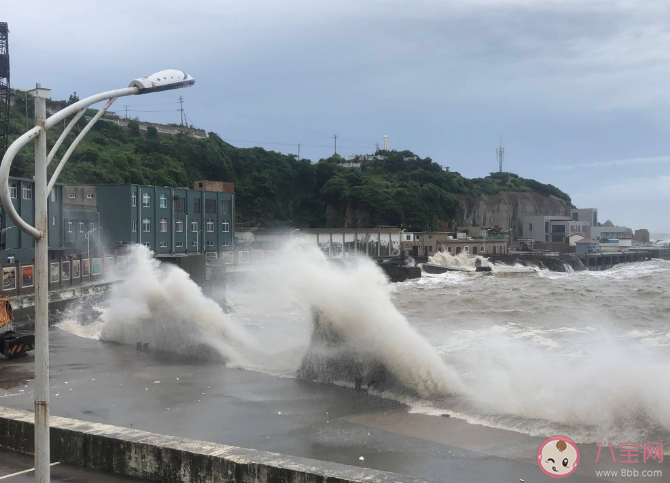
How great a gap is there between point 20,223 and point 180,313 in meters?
14.1

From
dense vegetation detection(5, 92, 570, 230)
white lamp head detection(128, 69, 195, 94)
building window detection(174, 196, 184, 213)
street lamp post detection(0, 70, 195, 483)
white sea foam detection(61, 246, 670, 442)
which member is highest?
dense vegetation detection(5, 92, 570, 230)

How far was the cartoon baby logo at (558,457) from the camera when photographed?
24.9 ft

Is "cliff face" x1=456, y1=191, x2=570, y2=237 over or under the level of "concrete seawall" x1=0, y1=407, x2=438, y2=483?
over

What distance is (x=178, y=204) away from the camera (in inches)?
1956

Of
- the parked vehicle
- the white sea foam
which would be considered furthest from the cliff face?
the parked vehicle

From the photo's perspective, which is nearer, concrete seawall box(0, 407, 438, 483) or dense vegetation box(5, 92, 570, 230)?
concrete seawall box(0, 407, 438, 483)

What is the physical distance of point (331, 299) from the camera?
14.2 meters

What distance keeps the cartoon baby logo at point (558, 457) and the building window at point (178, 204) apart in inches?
1731

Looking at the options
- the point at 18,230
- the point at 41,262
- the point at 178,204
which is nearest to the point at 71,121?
the point at 41,262

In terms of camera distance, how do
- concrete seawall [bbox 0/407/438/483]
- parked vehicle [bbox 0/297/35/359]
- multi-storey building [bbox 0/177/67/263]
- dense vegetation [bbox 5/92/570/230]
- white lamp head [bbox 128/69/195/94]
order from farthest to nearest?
1. dense vegetation [bbox 5/92/570/230]
2. multi-storey building [bbox 0/177/67/263]
3. parked vehicle [bbox 0/297/35/359]
4. concrete seawall [bbox 0/407/438/483]
5. white lamp head [bbox 128/69/195/94]

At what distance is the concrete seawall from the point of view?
555 centimetres

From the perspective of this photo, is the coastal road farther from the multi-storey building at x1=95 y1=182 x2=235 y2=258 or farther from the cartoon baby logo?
the multi-storey building at x1=95 y1=182 x2=235 y2=258

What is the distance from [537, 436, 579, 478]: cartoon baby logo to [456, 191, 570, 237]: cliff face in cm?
10019

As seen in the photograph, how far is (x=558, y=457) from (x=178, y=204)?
4508 cm
